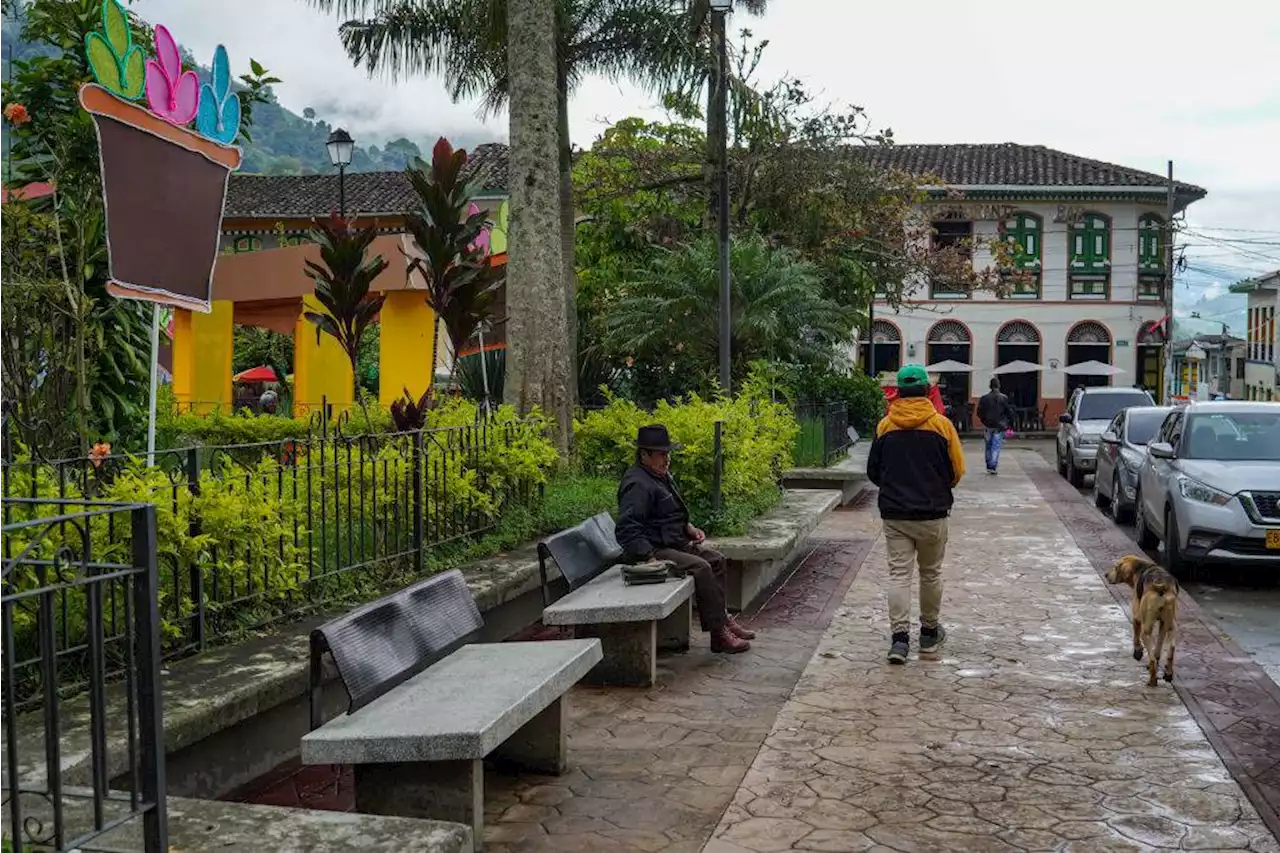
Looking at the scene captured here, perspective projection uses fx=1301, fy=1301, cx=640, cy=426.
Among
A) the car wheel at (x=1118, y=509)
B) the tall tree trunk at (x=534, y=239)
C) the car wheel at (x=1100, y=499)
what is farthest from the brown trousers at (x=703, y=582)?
the car wheel at (x=1100, y=499)

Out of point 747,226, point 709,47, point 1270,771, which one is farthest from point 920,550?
point 747,226

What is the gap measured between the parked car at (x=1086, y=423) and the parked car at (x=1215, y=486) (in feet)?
27.6

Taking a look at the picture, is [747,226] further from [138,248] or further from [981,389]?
[981,389]

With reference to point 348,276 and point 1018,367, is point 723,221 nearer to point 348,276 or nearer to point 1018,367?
point 348,276

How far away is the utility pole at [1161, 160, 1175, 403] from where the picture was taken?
4319 cm

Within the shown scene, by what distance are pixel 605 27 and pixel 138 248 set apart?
13864 mm

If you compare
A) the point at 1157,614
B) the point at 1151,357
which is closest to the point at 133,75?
the point at 1157,614

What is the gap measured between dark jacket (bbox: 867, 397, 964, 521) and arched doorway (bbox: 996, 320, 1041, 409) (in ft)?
139

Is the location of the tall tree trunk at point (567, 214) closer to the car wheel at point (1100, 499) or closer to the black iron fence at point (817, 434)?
the black iron fence at point (817, 434)

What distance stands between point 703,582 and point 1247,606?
17.0 ft

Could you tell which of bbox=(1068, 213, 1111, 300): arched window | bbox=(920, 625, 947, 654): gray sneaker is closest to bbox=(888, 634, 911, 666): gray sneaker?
bbox=(920, 625, 947, 654): gray sneaker

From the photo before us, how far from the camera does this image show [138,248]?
7.13m

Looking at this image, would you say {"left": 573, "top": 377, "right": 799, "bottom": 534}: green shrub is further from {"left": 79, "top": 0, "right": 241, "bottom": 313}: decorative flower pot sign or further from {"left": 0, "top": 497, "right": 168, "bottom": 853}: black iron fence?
{"left": 0, "top": 497, "right": 168, "bottom": 853}: black iron fence

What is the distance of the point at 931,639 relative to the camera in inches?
336
